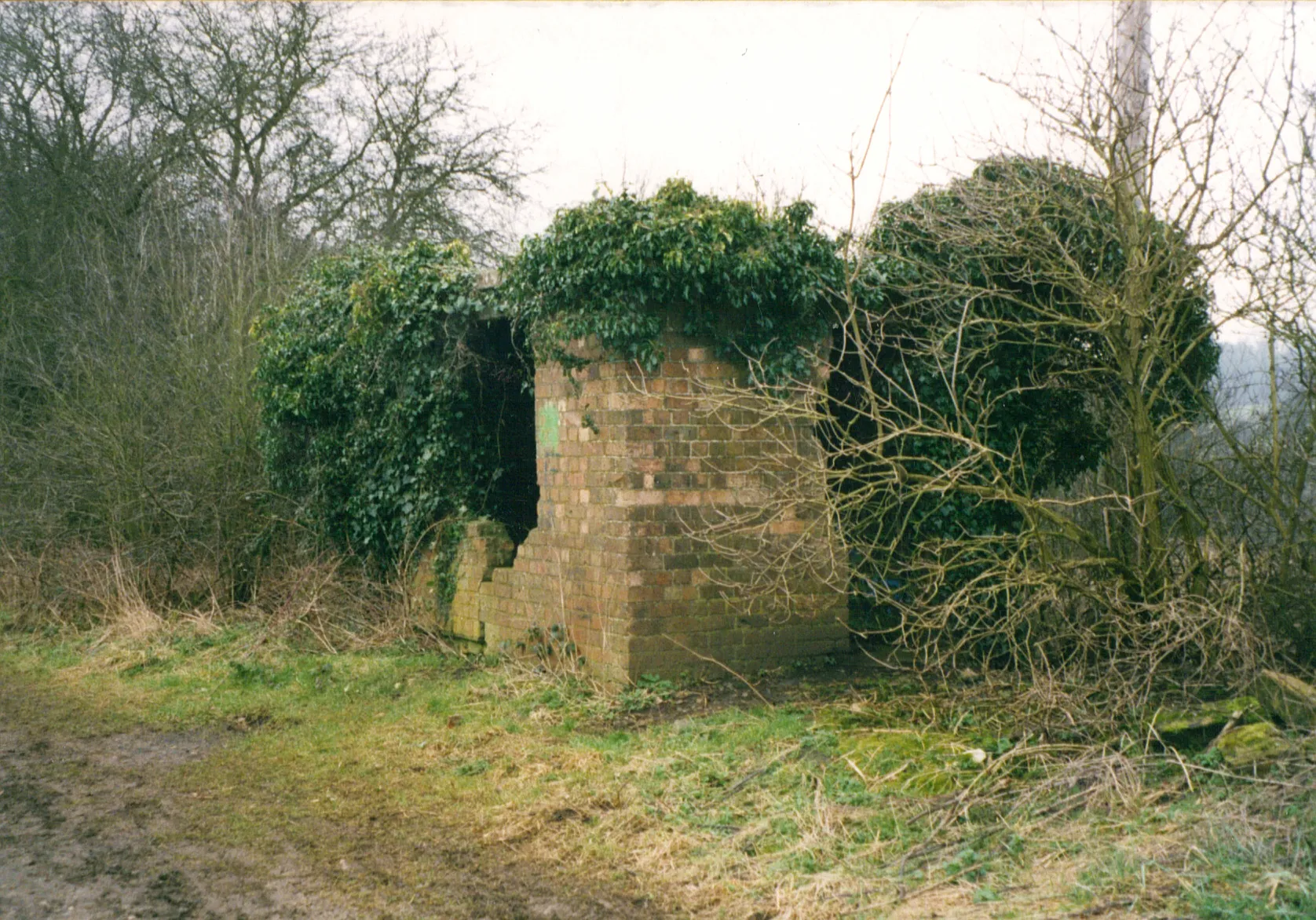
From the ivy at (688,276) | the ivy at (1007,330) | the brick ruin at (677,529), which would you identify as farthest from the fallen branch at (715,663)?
the ivy at (688,276)

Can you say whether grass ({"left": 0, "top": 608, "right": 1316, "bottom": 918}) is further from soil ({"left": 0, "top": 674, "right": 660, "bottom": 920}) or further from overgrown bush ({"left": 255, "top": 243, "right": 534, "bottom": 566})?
overgrown bush ({"left": 255, "top": 243, "right": 534, "bottom": 566})

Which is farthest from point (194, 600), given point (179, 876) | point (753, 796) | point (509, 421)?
point (753, 796)

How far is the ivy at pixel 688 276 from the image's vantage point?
791 cm

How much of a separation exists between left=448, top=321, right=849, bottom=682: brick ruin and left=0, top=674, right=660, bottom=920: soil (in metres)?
2.82

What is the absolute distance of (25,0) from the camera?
1902cm

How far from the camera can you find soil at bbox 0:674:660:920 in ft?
15.2

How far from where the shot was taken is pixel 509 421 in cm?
1098

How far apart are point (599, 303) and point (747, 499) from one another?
5.88ft

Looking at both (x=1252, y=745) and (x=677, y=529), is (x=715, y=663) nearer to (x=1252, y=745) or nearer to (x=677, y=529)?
(x=677, y=529)

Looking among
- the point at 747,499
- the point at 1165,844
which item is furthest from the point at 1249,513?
the point at 1165,844

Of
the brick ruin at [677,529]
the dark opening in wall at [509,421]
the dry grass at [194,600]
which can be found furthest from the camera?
the dry grass at [194,600]

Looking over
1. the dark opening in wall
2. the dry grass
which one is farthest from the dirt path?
the dark opening in wall

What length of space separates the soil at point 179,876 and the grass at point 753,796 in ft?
0.35

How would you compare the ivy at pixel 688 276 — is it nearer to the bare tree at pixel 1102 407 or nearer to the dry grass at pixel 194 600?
the bare tree at pixel 1102 407
